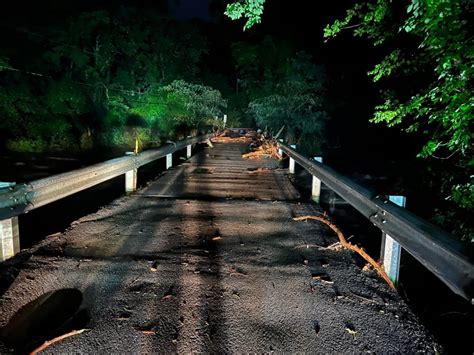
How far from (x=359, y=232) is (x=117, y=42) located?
28.0 metres

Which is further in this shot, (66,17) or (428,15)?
(66,17)

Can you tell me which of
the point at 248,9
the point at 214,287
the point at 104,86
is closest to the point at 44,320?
the point at 214,287

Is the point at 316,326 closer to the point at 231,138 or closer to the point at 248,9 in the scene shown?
the point at 248,9

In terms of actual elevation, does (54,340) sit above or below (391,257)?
below

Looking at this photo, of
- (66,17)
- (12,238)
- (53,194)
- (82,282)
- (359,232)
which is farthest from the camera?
(66,17)

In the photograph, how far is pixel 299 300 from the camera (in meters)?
2.90

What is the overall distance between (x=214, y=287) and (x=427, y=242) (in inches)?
70.6

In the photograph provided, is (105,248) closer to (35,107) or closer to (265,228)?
(265,228)

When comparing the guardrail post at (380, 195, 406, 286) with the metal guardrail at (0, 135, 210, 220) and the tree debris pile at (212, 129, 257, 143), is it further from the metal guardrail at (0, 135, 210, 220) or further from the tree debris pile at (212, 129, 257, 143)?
the tree debris pile at (212, 129, 257, 143)

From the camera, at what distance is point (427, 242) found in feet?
8.25

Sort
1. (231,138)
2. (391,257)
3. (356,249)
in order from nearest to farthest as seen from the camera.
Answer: (391,257)
(356,249)
(231,138)

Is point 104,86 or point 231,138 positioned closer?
point 231,138

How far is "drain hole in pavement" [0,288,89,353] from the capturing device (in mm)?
2334

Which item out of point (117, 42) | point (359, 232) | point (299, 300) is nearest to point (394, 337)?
point (299, 300)
